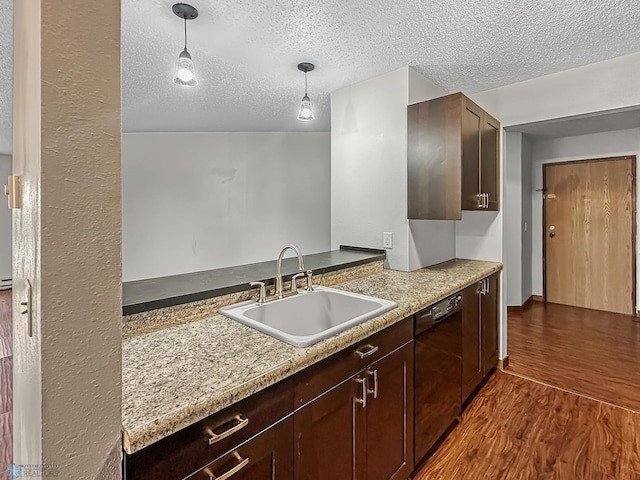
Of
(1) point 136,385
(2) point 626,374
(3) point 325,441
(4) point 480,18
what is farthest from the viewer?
(2) point 626,374

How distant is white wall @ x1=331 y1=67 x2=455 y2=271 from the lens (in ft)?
7.75

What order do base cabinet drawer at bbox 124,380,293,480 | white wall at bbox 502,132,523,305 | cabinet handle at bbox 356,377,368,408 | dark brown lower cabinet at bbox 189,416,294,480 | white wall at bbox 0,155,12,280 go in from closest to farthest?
base cabinet drawer at bbox 124,380,293,480
dark brown lower cabinet at bbox 189,416,294,480
cabinet handle at bbox 356,377,368,408
white wall at bbox 502,132,523,305
white wall at bbox 0,155,12,280

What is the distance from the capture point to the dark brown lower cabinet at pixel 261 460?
0.81 meters

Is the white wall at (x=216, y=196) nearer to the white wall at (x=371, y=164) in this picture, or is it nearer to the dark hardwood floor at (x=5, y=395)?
the dark hardwood floor at (x=5, y=395)

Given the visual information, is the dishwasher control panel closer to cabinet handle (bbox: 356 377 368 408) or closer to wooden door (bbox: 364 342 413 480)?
wooden door (bbox: 364 342 413 480)

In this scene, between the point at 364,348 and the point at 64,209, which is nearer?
the point at 64,209

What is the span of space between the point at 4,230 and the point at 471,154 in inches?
278

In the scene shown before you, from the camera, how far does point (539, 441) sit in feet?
6.28

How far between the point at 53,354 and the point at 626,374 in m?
3.65

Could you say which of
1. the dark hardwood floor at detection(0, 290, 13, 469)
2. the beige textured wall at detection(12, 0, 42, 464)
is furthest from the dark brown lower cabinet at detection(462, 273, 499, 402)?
the dark hardwood floor at detection(0, 290, 13, 469)

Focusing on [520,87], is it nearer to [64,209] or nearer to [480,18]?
[480,18]

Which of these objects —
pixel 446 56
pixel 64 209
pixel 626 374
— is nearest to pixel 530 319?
pixel 626 374

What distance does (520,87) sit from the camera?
2574mm

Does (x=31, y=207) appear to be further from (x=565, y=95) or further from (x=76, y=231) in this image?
(x=565, y=95)
